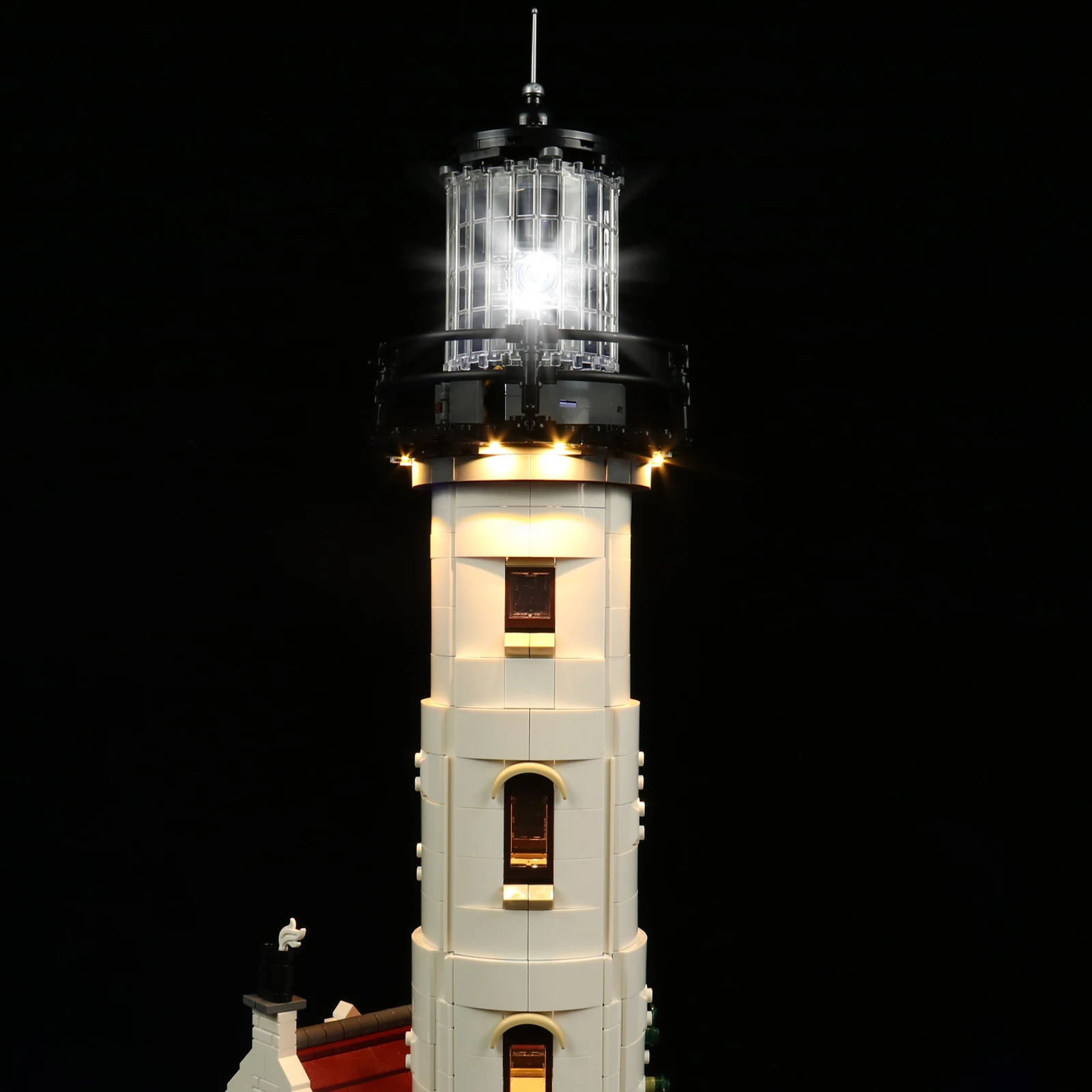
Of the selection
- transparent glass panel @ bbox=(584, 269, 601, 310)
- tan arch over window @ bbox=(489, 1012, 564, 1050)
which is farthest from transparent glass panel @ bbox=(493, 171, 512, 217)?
tan arch over window @ bbox=(489, 1012, 564, 1050)

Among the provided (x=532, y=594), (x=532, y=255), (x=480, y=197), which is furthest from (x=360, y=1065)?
(x=480, y=197)

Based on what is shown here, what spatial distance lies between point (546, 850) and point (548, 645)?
4.67ft

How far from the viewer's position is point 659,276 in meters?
12.8

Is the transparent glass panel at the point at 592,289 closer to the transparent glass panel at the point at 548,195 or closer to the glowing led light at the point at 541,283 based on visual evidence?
the glowing led light at the point at 541,283

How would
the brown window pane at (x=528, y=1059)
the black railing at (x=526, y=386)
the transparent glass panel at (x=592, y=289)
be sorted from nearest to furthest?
the black railing at (x=526, y=386), the brown window pane at (x=528, y=1059), the transparent glass panel at (x=592, y=289)

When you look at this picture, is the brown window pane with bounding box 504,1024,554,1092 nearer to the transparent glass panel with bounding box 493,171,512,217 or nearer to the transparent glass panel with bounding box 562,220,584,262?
the transparent glass panel with bounding box 562,220,584,262

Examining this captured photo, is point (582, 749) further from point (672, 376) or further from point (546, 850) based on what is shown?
point (672, 376)

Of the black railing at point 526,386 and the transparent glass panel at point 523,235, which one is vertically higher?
the transparent glass panel at point 523,235

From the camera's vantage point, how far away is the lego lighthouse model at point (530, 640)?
Answer: 10430mm

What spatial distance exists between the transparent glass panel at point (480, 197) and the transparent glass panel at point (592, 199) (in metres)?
0.71

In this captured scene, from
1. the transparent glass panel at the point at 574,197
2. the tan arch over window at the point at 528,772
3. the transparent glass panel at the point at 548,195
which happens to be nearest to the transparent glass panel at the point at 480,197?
the transparent glass panel at the point at 548,195

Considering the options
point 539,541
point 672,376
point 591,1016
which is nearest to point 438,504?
point 539,541

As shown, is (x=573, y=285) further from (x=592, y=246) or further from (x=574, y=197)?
(x=574, y=197)

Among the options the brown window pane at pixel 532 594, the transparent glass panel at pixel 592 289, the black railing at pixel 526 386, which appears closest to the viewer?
the black railing at pixel 526 386
